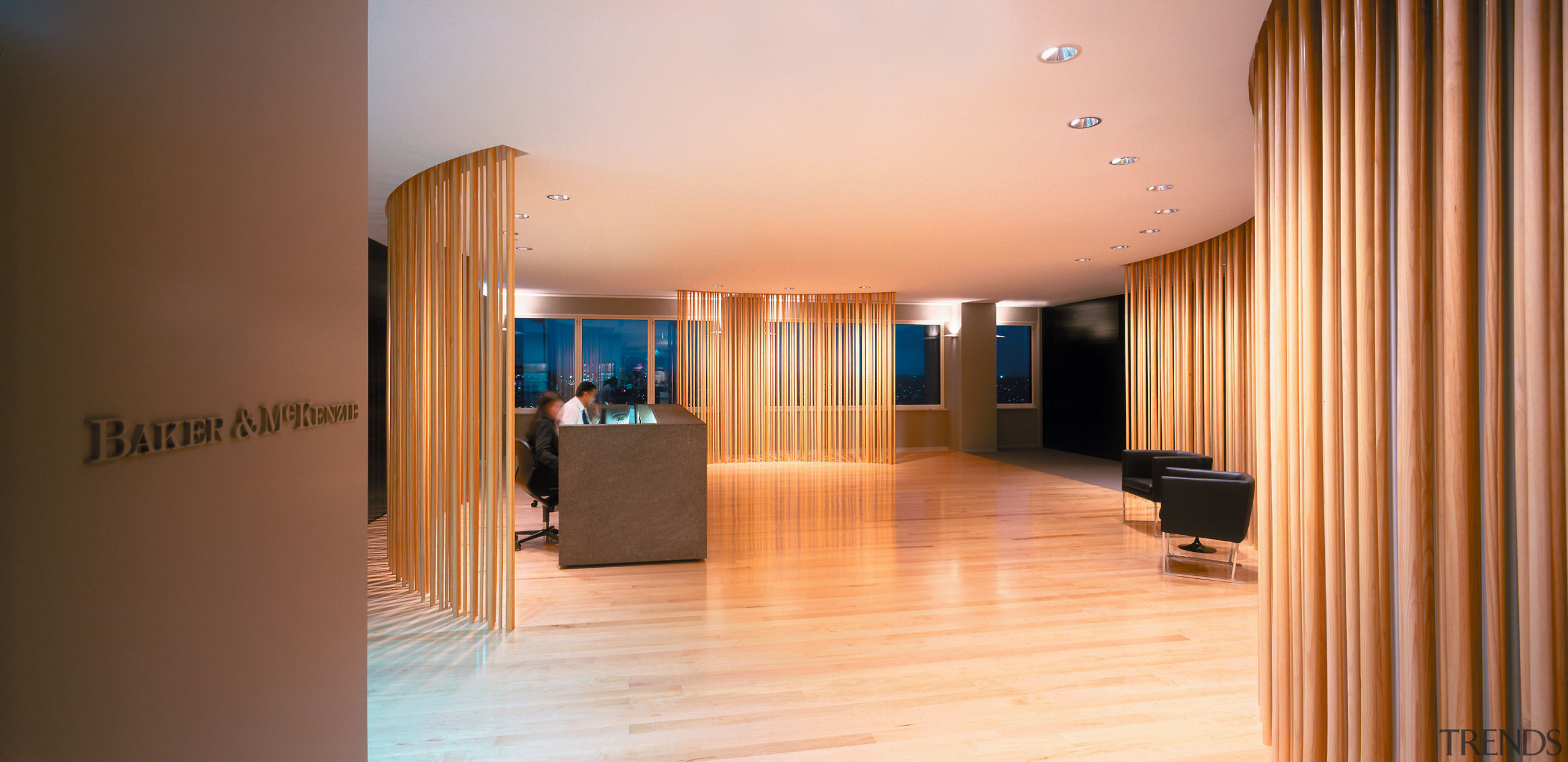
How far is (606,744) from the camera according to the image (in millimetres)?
2701

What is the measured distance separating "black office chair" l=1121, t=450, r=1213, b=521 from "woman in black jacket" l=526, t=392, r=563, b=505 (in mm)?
4917

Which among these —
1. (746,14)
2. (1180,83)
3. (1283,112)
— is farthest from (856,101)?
(1283,112)

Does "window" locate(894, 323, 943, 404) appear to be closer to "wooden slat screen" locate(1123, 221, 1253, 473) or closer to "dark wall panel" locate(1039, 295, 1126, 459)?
"dark wall panel" locate(1039, 295, 1126, 459)

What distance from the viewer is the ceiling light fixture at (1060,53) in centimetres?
281

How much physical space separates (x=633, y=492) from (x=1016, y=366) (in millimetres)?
10064

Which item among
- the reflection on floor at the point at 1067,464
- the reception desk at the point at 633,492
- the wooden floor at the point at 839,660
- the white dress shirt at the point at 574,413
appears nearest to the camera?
the wooden floor at the point at 839,660

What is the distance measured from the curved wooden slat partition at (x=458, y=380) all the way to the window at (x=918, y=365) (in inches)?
385

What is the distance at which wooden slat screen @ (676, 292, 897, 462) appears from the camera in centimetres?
1123

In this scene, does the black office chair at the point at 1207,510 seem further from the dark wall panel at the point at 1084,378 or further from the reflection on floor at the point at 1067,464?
the dark wall panel at the point at 1084,378

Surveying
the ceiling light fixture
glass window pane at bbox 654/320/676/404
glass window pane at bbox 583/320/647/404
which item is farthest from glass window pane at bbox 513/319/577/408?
the ceiling light fixture

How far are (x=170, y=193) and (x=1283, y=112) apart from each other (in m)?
2.94

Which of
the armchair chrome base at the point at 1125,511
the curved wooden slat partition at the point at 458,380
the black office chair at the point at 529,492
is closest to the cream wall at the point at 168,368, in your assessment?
the curved wooden slat partition at the point at 458,380

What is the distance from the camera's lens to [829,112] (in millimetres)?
3461

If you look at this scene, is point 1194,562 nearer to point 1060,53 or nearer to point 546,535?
point 1060,53
